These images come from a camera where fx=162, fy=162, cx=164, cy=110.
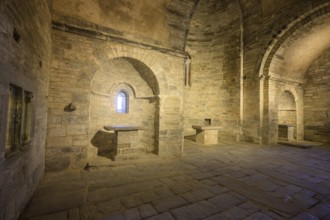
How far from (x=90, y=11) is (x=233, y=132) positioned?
8.26 meters

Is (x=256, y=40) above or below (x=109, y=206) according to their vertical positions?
above

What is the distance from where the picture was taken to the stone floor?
7.96 ft

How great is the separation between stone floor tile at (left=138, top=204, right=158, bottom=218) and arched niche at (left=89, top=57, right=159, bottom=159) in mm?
2956

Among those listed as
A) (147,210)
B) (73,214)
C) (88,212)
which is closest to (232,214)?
(147,210)

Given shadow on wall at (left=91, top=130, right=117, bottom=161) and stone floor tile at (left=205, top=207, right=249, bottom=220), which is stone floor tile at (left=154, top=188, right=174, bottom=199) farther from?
shadow on wall at (left=91, top=130, right=117, bottom=161)

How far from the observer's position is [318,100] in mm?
8750

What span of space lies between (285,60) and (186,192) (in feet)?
27.6

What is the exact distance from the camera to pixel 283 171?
4223 millimetres

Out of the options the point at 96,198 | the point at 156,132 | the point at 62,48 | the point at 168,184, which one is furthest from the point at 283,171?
the point at 62,48

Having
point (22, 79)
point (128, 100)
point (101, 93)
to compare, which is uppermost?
point (101, 93)

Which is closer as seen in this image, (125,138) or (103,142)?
(125,138)

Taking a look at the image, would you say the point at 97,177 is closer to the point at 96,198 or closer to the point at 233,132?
the point at 96,198

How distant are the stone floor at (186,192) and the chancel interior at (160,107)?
3 centimetres

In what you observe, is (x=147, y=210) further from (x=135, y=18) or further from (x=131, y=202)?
(x=135, y=18)
